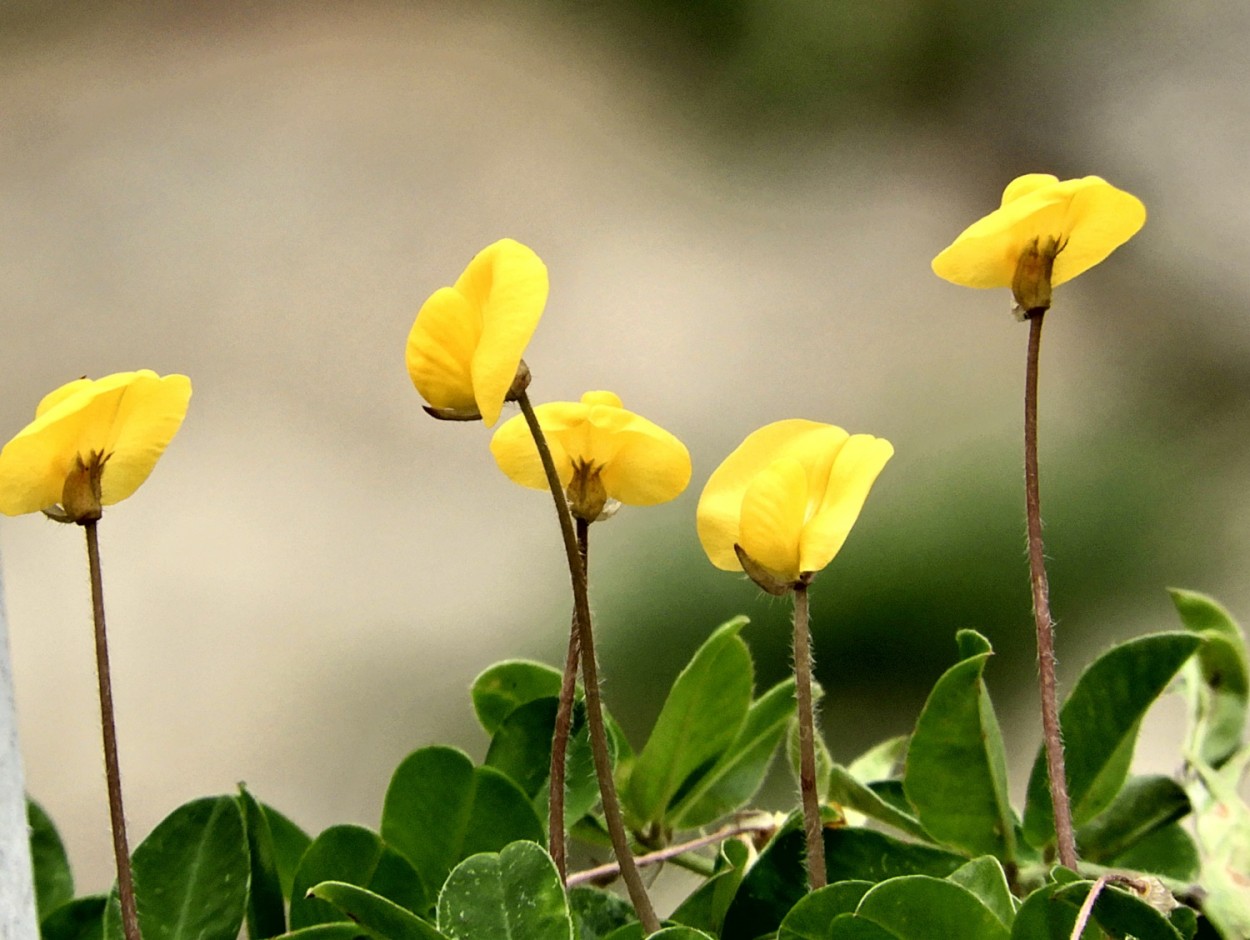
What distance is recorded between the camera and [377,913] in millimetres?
247

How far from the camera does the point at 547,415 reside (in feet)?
0.92

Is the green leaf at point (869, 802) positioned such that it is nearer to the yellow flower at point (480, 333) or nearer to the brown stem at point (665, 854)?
the brown stem at point (665, 854)

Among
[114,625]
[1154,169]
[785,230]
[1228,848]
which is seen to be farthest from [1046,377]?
[1228,848]

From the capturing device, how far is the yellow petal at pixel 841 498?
0.26m

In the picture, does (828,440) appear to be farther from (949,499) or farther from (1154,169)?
(1154,169)

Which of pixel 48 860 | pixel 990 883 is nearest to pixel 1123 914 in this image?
pixel 990 883

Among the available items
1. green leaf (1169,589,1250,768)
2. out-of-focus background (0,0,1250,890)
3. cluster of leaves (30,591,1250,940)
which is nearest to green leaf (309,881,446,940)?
cluster of leaves (30,591,1250,940)

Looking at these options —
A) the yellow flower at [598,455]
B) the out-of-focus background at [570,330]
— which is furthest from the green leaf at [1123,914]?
the out-of-focus background at [570,330]

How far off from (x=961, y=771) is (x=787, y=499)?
0.29 feet

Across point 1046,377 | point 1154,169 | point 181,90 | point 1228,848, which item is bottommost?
point 1228,848

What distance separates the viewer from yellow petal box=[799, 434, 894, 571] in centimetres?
26

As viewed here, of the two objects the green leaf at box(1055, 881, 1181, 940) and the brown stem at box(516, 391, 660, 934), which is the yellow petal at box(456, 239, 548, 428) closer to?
the brown stem at box(516, 391, 660, 934)

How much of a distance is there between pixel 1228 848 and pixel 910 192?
3.20 metres

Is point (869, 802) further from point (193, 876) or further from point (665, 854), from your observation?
point (193, 876)
